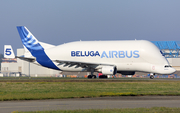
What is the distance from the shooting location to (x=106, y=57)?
1997 inches

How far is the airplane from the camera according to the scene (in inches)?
1939

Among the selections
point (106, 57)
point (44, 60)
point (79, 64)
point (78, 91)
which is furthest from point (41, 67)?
point (78, 91)

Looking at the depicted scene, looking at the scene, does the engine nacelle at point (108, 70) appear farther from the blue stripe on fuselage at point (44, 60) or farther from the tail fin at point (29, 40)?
the tail fin at point (29, 40)

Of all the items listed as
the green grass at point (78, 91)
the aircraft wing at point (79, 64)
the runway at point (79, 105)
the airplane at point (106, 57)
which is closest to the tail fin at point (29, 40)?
the airplane at point (106, 57)

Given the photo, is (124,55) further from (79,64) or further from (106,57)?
(79,64)

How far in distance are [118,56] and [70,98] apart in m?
28.6

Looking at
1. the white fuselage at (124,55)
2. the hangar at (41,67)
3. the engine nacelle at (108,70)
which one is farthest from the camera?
the hangar at (41,67)

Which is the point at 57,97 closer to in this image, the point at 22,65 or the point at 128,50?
the point at 128,50

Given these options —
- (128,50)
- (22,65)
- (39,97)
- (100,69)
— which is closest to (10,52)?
(100,69)

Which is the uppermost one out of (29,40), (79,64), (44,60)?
(29,40)

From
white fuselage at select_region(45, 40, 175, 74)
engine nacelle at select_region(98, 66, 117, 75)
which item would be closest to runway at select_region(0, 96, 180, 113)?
engine nacelle at select_region(98, 66, 117, 75)

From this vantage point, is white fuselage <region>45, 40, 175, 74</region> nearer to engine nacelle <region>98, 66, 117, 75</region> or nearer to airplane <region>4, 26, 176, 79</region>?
airplane <region>4, 26, 176, 79</region>

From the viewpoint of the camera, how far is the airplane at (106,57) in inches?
1939

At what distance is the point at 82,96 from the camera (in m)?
22.9
